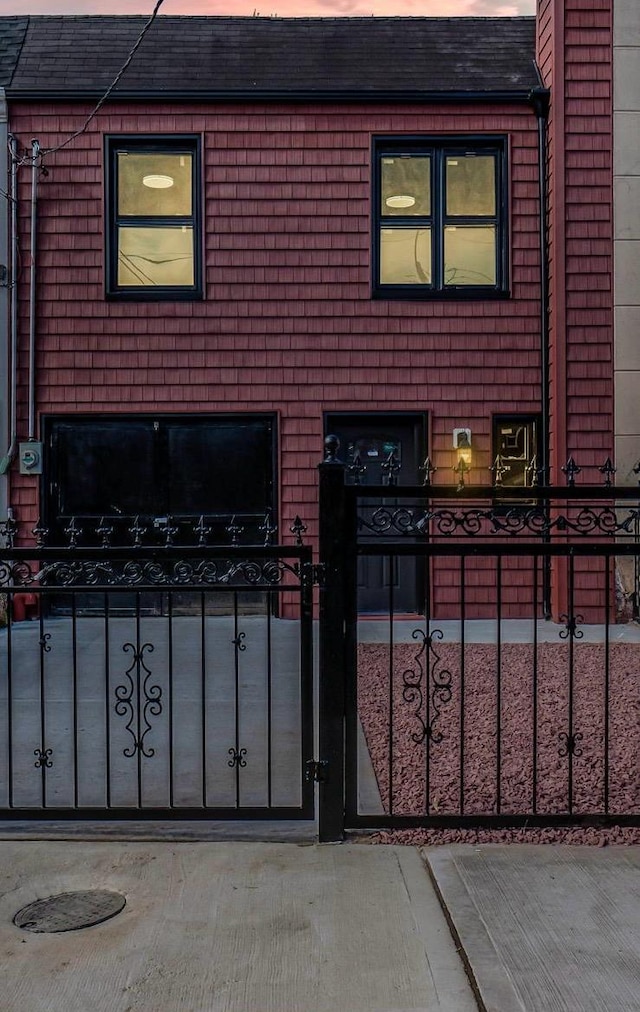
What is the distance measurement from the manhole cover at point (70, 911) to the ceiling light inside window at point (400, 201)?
8.86 m

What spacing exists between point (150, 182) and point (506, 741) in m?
7.67

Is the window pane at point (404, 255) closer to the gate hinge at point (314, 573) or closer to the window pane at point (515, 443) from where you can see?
the window pane at point (515, 443)

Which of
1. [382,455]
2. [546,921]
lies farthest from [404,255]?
[546,921]

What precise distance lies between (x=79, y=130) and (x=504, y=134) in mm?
4666

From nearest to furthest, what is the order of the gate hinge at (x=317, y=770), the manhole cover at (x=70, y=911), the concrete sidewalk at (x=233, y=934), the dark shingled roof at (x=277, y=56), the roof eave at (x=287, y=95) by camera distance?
the concrete sidewalk at (x=233, y=934)
the manhole cover at (x=70, y=911)
the gate hinge at (x=317, y=770)
the roof eave at (x=287, y=95)
the dark shingled roof at (x=277, y=56)

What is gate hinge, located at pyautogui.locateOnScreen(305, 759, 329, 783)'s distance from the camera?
13.6 feet

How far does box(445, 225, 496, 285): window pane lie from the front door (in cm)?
167

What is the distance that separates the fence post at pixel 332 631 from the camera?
13.6 ft

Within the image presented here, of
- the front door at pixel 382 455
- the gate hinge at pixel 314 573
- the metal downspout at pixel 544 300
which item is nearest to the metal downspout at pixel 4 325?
the front door at pixel 382 455

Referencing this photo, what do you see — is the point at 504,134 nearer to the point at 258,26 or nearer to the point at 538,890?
the point at 258,26

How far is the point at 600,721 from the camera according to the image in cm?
634

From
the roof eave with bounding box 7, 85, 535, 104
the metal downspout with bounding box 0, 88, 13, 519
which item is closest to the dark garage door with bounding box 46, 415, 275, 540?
the metal downspout with bounding box 0, 88, 13, 519

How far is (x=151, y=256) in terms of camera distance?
35.7ft

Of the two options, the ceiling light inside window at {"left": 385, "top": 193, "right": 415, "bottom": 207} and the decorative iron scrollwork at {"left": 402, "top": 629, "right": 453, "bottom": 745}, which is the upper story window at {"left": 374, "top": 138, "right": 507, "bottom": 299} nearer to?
the ceiling light inside window at {"left": 385, "top": 193, "right": 415, "bottom": 207}
